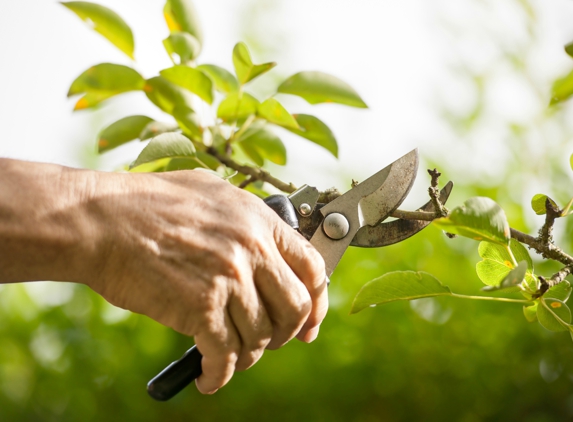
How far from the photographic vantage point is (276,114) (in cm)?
70

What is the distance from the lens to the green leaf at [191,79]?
0.68 metres

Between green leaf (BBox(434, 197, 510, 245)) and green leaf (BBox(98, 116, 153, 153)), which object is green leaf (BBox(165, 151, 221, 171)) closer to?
green leaf (BBox(98, 116, 153, 153))

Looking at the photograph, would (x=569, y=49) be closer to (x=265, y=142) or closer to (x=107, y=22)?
(x=265, y=142)

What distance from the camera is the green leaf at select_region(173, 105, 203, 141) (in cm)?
75

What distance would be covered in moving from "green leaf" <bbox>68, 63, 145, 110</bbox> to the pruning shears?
0.32 m

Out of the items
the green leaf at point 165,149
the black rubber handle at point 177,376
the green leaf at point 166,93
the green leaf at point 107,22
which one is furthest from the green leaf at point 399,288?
the green leaf at point 107,22

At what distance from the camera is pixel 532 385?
1.40 m

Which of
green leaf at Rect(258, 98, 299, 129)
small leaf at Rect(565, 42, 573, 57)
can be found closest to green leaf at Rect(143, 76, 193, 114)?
green leaf at Rect(258, 98, 299, 129)

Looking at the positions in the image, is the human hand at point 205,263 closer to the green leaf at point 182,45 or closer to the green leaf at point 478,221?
the green leaf at point 478,221

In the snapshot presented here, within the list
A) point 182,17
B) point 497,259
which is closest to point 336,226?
point 497,259

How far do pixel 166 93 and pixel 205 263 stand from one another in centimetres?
37

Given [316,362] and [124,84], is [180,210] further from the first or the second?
[316,362]

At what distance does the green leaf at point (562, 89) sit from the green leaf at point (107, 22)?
1.90ft

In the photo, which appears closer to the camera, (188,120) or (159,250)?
(159,250)
